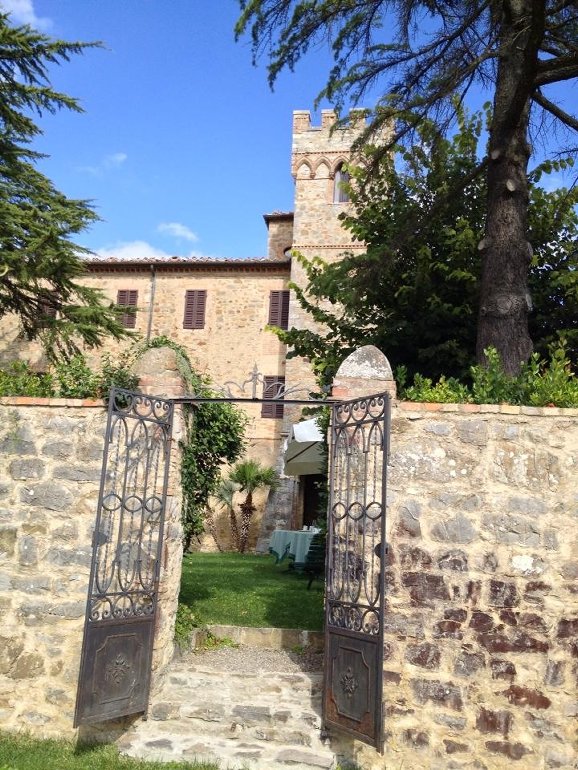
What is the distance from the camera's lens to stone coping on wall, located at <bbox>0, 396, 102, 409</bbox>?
5.25 m

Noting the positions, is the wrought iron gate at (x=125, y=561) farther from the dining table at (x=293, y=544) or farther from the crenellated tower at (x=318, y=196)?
the crenellated tower at (x=318, y=196)

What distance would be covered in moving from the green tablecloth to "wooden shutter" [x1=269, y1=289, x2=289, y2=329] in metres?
9.56

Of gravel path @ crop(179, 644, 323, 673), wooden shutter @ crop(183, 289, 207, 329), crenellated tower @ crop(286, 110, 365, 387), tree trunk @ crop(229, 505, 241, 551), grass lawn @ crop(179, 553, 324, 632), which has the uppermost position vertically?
crenellated tower @ crop(286, 110, 365, 387)

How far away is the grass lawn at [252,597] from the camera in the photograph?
738 centimetres

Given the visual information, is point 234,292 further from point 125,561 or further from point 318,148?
point 125,561

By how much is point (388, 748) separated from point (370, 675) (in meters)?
0.65

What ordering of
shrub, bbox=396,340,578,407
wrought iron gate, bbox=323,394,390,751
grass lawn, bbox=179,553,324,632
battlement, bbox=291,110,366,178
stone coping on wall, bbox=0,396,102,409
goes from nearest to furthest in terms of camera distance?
wrought iron gate, bbox=323,394,390,751, shrub, bbox=396,340,578,407, stone coping on wall, bbox=0,396,102,409, grass lawn, bbox=179,553,324,632, battlement, bbox=291,110,366,178

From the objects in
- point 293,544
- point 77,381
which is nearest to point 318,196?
point 293,544

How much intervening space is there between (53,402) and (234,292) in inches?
663

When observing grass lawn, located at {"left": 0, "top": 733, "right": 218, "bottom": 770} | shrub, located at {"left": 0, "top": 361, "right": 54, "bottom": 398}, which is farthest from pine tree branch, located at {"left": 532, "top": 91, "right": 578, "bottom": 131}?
grass lawn, located at {"left": 0, "top": 733, "right": 218, "bottom": 770}

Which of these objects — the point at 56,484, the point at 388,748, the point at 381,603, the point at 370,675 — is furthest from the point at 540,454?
the point at 56,484

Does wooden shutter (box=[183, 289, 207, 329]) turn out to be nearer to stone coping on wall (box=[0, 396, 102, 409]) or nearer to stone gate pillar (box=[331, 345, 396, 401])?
stone coping on wall (box=[0, 396, 102, 409])

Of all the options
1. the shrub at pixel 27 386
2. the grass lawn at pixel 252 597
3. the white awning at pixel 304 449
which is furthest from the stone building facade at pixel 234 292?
the shrub at pixel 27 386

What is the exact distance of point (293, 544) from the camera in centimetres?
1202
